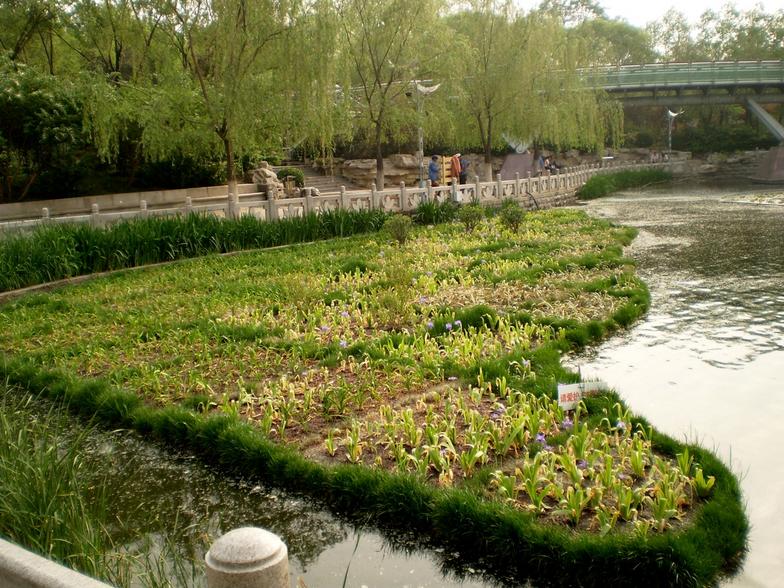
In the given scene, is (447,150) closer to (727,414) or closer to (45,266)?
(45,266)

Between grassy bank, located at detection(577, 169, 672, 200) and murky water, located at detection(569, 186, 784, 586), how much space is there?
762 inches

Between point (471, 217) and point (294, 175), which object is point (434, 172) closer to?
point (294, 175)

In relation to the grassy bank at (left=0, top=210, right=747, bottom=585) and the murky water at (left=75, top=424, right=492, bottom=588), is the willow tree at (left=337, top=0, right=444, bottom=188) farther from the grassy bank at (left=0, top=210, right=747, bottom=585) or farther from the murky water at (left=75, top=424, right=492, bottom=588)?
the murky water at (left=75, top=424, right=492, bottom=588)

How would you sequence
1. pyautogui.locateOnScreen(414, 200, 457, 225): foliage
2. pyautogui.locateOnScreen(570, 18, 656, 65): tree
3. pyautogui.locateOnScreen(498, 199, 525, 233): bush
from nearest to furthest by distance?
pyautogui.locateOnScreen(498, 199, 525, 233): bush → pyautogui.locateOnScreen(414, 200, 457, 225): foliage → pyautogui.locateOnScreen(570, 18, 656, 65): tree

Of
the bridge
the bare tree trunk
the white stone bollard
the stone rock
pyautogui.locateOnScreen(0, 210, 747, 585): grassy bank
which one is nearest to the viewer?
the white stone bollard

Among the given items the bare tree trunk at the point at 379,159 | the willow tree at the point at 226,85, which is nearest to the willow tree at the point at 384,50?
the bare tree trunk at the point at 379,159

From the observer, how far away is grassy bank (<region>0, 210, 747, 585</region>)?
12.7ft

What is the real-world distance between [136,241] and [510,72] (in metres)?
18.8

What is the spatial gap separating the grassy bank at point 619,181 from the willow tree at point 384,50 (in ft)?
39.9

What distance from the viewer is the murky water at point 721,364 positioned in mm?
4441

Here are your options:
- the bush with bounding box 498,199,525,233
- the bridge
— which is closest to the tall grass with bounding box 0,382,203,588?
the bush with bounding box 498,199,525,233

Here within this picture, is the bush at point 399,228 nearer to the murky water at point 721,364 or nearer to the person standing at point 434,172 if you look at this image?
the murky water at point 721,364

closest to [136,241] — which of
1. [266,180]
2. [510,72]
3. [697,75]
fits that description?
[266,180]

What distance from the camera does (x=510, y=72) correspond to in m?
28.0
